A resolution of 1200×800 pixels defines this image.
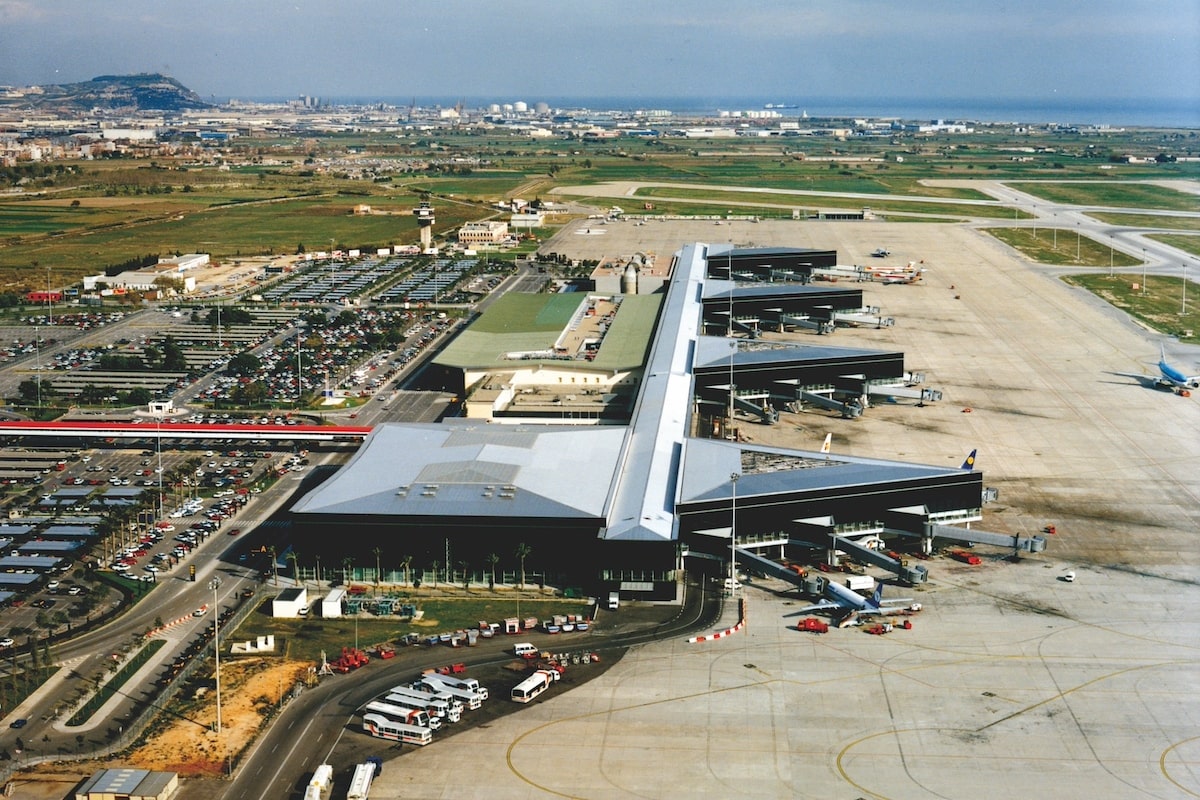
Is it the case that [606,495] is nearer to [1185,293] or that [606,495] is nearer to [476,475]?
[476,475]

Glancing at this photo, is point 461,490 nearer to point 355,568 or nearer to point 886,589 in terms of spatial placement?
point 355,568

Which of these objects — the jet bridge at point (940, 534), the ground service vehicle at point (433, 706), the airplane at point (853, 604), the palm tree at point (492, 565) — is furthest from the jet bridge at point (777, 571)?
the ground service vehicle at point (433, 706)

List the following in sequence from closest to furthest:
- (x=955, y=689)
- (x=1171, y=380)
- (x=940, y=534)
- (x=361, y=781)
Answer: (x=361, y=781) → (x=955, y=689) → (x=940, y=534) → (x=1171, y=380)

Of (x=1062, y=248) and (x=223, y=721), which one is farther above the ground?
(x=1062, y=248)

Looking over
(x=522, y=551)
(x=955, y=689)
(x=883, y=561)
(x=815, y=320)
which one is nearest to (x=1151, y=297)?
(x=815, y=320)

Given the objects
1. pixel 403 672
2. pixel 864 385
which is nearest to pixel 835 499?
pixel 403 672

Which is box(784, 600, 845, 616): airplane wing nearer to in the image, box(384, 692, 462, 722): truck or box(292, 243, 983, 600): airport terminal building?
box(292, 243, 983, 600): airport terminal building

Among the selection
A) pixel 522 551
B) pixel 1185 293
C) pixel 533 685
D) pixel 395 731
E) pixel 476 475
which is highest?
pixel 1185 293
